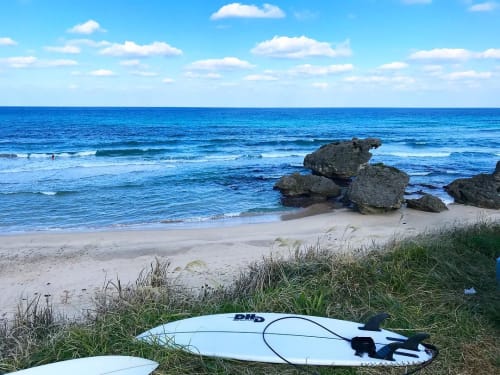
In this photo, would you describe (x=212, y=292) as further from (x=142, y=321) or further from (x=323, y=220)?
(x=323, y=220)

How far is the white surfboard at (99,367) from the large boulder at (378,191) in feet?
28.3

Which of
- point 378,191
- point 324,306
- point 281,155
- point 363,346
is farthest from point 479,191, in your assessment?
point 281,155

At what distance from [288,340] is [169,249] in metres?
4.73

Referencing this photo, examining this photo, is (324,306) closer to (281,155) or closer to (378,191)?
(378,191)

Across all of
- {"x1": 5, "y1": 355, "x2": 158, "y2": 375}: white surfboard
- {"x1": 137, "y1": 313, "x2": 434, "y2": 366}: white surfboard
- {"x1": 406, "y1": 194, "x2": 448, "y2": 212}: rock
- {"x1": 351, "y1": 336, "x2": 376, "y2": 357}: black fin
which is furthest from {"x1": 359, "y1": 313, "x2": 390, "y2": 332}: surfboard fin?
{"x1": 406, "y1": 194, "x2": 448, "y2": 212}: rock

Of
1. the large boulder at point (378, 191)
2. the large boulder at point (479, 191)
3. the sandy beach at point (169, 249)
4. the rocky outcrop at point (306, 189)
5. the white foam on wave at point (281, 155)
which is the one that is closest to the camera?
the sandy beach at point (169, 249)

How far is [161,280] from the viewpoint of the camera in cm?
477

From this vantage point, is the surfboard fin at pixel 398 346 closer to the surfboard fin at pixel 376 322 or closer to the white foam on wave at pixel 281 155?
the surfboard fin at pixel 376 322

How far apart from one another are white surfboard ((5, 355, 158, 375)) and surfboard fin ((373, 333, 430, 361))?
176cm

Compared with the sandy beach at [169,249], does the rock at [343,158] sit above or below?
above

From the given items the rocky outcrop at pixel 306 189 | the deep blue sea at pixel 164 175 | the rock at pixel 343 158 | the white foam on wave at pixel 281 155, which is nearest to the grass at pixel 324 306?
the deep blue sea at pixel 164 175

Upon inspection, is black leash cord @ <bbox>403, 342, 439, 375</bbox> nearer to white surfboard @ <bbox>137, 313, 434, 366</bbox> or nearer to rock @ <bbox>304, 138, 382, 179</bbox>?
white surfboard @ <bbox>137, 313, 434, 366</bbox>

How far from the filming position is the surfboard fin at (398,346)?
3.33 m

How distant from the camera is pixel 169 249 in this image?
798cm
